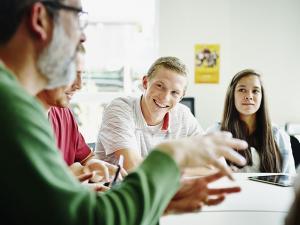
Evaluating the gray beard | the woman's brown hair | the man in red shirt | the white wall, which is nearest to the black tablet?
the woman's brown hair

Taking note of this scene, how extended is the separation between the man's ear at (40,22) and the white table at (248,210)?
2.43ft

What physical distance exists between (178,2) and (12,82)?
346 centimetres

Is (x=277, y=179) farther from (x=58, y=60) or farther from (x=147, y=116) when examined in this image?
(x=58, y=60)

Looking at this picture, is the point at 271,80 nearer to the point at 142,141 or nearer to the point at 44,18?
the point at 142,141

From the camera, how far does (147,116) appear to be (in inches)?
85.4

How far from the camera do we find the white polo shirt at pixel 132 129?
2029 millimetres

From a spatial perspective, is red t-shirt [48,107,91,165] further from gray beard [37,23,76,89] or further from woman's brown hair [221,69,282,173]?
woman's brown hair [221,69,282,173]

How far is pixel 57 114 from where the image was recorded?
6.02ft

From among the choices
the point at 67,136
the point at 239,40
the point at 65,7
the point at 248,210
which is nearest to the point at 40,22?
the point at 65,7

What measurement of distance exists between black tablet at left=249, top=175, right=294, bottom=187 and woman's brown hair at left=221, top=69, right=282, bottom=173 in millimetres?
436

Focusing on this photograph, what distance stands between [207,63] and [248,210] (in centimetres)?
276

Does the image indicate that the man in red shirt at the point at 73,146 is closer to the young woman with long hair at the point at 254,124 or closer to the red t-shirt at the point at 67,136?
the red t-shirt at the point at 67,136

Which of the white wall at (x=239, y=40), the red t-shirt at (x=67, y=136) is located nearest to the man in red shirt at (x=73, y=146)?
the red t-shirt at (x=67, y=136)

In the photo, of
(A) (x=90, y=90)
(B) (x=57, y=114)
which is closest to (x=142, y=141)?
(B) (x=57, y=114)
